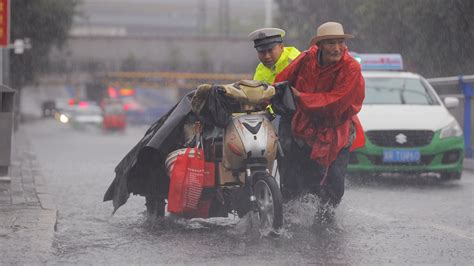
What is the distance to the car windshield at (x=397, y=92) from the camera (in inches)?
574

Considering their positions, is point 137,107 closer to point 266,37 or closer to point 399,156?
point 399,156

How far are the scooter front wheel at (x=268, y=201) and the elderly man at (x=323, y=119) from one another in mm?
778

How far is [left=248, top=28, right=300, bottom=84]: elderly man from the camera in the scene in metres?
8.84

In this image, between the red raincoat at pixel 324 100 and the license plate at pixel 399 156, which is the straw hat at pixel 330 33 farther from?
the license plate at pixel 399 156

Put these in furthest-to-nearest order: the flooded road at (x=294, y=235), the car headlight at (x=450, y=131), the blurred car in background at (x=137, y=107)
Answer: the blurred car in background at (x=137, y=107), the car headlight at (x=450, y=131), the flooded road at (x=294, y=235)

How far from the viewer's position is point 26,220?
8898mm

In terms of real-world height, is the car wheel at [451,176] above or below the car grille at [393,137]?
below

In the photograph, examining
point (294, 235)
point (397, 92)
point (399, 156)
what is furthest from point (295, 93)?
point (397, 92)

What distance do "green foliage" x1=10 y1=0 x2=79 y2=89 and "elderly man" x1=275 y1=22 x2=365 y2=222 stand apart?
27.2 m

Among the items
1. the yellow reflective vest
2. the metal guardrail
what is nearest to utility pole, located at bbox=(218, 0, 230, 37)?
the metal guardrail

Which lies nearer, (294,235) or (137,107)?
(294,235)

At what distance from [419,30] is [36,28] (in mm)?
19556

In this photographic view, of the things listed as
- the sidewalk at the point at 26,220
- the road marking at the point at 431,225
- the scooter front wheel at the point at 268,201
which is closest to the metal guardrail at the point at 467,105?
the sidewalk at the point at 26,220

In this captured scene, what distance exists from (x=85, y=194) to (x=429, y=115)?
4.67 meters
